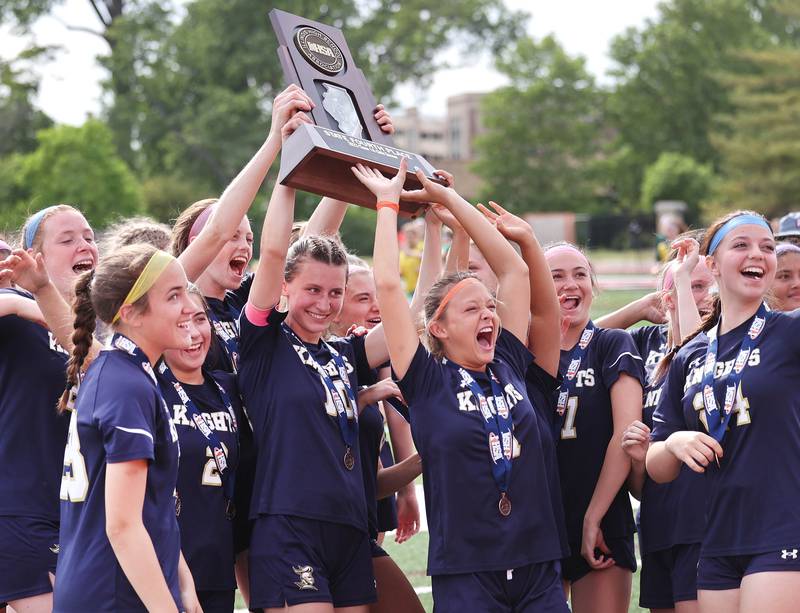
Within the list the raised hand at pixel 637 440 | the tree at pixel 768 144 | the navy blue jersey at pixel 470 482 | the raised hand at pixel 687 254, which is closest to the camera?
the navy blue jersey at pixel 470 482

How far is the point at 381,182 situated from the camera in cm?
421

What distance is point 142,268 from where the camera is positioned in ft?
11.5

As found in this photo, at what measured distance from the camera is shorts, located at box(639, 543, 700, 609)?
464cm

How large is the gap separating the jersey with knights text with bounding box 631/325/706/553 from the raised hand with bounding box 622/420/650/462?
319 mm

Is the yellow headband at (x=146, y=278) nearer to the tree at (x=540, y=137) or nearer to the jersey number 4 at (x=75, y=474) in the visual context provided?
the jersey number 4 at (x=75, y=474)

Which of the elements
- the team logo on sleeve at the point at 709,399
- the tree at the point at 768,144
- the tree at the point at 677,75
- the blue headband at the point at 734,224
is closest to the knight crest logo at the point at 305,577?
the team logo on sleeve at the point at 709,399

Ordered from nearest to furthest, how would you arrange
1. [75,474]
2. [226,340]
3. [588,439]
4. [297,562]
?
[75,474] < [297,562] < [226,340] < [588,439]

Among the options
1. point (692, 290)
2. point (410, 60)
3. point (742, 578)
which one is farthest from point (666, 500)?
point (410, 60)

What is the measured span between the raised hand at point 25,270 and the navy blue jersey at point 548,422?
1.96m

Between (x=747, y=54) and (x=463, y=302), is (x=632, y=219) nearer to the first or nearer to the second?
(x=747, y=54)

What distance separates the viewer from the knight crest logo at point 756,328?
4.16 m

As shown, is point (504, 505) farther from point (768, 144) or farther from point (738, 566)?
point (768, 144)

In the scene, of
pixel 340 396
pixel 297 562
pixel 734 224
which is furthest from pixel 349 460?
pixel 734 224

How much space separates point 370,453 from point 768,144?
4383 centimetres
